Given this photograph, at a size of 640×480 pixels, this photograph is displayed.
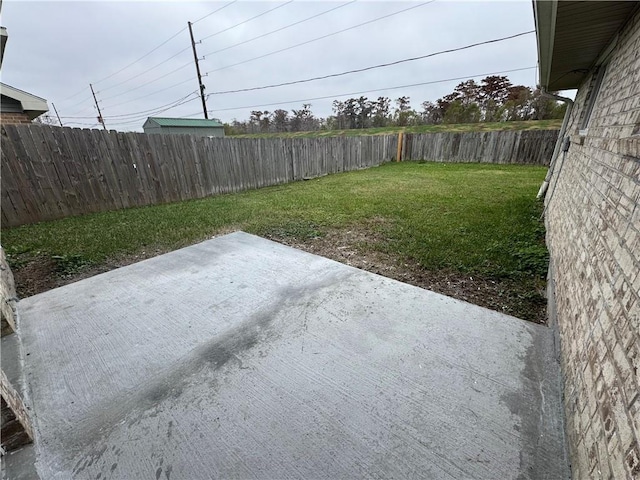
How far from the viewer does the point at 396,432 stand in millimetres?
1198

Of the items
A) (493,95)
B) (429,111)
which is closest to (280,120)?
(429,111)

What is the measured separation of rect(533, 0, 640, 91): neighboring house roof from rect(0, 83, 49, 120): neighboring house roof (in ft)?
30.0

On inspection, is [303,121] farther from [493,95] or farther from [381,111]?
[493,95]

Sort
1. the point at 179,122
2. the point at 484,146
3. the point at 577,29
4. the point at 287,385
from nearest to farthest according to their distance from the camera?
the point at 287,385, the point at 577,29, the point at 484,146, the point at 179,122

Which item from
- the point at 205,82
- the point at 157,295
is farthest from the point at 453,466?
the point at 205,82

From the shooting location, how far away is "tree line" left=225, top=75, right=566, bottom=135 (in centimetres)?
1762

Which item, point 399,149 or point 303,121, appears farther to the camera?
point 303,121

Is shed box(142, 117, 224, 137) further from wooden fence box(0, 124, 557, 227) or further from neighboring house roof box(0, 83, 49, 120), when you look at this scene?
wooden fence box(0, 124, 557, 227)

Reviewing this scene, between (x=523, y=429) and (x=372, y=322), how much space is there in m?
0.95

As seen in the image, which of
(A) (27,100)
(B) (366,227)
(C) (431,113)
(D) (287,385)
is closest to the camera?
(D) (287,385)

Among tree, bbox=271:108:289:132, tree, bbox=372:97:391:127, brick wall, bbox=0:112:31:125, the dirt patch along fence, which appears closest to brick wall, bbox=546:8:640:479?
the dirt patch along fence

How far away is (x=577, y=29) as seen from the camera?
2.51m

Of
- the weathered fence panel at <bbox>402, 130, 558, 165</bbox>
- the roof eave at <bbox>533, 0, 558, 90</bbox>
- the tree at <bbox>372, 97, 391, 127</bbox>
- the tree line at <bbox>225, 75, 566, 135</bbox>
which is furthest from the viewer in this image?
the tree at <bbox>372, 97, 391, 127</bbox>

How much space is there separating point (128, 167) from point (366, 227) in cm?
498
